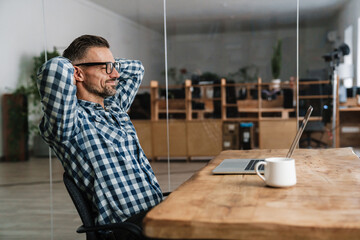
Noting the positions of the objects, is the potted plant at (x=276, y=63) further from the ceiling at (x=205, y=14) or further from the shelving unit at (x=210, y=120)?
the ceiling at (x=205, y=14)

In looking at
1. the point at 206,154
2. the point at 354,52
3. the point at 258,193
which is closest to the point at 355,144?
the point at 354,52

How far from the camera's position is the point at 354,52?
3674 mm

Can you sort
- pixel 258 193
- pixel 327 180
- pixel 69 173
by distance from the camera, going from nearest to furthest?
pixel 258 193 → pixel 327 180 → pixel 69 173

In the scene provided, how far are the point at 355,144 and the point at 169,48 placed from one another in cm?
200

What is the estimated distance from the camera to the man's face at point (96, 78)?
5.83ft

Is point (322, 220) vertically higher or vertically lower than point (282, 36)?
lower

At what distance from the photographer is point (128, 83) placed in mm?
2205

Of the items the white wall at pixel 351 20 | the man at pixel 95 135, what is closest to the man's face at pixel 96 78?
the man at pixel 95 135

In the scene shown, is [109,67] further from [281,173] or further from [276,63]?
[276,63]

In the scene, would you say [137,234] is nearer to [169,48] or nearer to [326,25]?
[169,48]

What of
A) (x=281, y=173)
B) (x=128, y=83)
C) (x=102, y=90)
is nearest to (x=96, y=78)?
(x=102, y=90)

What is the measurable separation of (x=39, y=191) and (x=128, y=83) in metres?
2.43

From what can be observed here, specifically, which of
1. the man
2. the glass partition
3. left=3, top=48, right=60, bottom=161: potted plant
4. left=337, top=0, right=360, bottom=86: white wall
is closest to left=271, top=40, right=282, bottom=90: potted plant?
the glass partition

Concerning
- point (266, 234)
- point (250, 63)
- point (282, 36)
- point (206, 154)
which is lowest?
point (206, 154)
